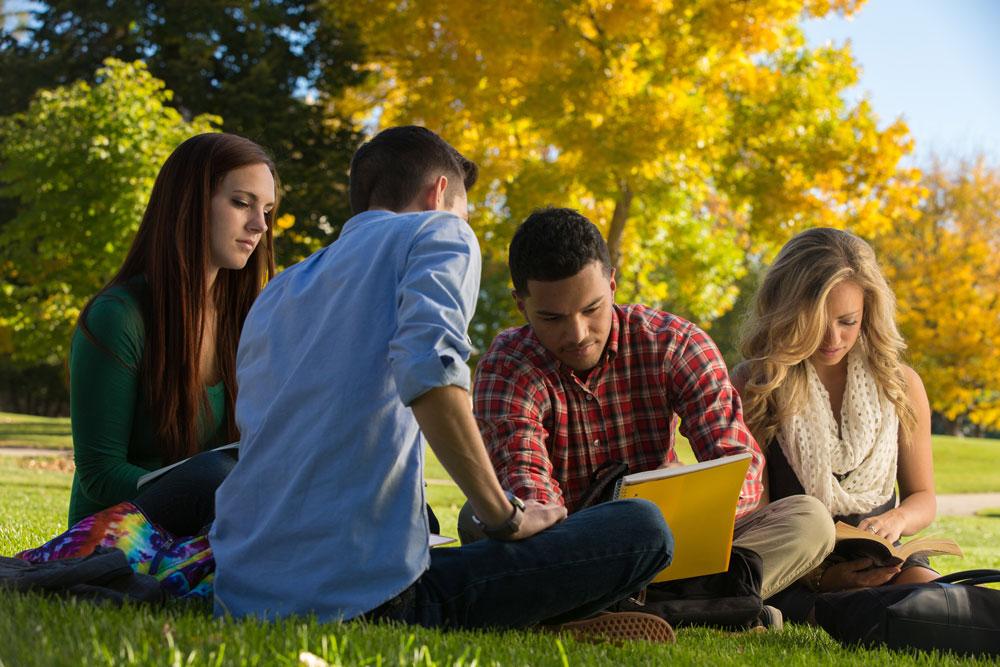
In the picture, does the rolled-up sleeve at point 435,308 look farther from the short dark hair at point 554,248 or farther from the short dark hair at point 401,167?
the short dark hair at point 554,248

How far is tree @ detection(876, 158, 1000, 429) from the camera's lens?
2319 cm

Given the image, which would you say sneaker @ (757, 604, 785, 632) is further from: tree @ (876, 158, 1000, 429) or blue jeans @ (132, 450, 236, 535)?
tree @ (876, 158, 1000, 429)

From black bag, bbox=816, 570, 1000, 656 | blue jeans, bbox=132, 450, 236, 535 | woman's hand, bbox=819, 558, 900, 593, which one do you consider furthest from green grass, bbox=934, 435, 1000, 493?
blue jeans, bbox=132, 450, 236, 535

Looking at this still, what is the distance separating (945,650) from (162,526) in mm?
2542

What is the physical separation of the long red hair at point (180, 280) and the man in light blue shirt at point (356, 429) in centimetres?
107

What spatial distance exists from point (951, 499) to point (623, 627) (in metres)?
17.3

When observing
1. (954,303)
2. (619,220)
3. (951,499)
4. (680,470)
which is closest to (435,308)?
(680,470)

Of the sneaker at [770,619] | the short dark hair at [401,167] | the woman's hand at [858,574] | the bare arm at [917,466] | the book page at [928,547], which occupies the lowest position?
A: the sneaker at [770,619]

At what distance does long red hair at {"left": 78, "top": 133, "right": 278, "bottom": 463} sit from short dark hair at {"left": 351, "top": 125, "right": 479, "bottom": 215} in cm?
106

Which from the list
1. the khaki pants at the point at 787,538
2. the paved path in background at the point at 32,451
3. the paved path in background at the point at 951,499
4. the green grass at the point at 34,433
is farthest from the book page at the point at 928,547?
the paved path in background at the point at 32,451

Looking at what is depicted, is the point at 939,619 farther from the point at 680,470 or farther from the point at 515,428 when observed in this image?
the point at 515,428

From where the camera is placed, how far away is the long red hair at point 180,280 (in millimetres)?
3777

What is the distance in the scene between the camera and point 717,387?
13.1ft

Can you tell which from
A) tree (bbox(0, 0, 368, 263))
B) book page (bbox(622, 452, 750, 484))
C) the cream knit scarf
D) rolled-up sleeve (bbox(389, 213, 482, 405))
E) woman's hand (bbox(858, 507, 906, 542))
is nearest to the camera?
rolled-up sleeve (bbox(389, 213, 482, 405))
